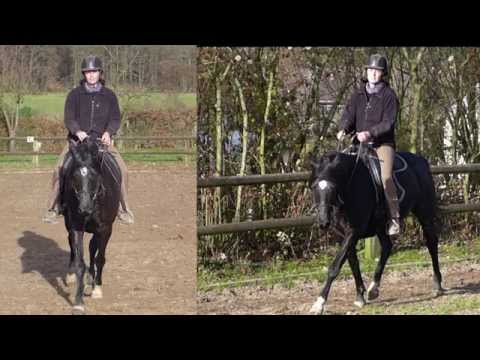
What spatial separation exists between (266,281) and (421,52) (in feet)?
9.04

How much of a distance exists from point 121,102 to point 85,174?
50.3 inches

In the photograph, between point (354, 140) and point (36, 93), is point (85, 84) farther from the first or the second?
point (354, 140)

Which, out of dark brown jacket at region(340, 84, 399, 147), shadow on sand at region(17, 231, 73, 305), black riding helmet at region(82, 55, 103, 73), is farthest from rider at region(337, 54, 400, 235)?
shadow on sand at region(17, 231, 73, 305)

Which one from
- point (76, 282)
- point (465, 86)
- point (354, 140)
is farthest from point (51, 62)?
point (465, 86)

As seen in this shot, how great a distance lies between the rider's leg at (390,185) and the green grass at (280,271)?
2.48 ft

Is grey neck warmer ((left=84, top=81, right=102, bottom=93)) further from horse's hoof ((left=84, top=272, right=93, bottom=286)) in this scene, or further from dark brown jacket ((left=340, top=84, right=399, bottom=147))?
dark brown jacket ((left=340, top=84, right=399, bottom=147))

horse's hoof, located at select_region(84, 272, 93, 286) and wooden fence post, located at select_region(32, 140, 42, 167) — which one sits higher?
wooden fence post, located at select_region(32, 140, 42, 167)

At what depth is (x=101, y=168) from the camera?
26.3 ft

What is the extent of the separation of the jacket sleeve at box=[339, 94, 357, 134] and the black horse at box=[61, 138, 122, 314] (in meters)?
2.10

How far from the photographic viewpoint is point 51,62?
846 centimetres

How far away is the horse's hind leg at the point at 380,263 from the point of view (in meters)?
8.45

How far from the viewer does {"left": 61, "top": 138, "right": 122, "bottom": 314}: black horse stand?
299 inches

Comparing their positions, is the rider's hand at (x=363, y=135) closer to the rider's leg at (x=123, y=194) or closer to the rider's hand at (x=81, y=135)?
the rider's leg at (x=123, y=194)

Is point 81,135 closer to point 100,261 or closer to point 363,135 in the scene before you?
point 100,261
